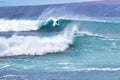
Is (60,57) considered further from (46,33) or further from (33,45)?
(46,33)

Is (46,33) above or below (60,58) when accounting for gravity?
below

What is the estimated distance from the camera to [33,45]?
22812 mm

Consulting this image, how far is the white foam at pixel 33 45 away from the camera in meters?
21.5

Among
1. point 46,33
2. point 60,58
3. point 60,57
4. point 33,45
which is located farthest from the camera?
point 46,33

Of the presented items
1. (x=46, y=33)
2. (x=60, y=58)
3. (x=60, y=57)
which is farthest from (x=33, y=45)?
(x=46, y=33)

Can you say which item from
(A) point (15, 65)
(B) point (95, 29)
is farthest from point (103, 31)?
(A) point (15, 65)

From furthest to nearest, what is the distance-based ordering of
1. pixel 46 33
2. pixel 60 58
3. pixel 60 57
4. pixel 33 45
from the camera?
pixel 46 33, pixel 33 45, pixel 60 57, pixel 60 58

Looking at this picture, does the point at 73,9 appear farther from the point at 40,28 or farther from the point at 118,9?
the point at 40,28

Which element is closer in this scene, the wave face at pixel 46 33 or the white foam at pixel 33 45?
the white foam at pixel 33 45

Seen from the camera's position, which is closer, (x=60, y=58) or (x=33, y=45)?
(x=60, y=58)

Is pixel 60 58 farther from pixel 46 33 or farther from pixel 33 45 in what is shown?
pixel 46 33

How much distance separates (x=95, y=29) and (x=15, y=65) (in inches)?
654

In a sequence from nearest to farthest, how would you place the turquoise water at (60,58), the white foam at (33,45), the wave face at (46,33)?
the turquoise water at (60,58) → the white foam at (33,45) → the wave face at (46,33)

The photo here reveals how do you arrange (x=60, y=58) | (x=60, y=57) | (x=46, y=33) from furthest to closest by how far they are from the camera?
(x=46, y=33)
(x=60, y=57)
(x=60, y=58)
